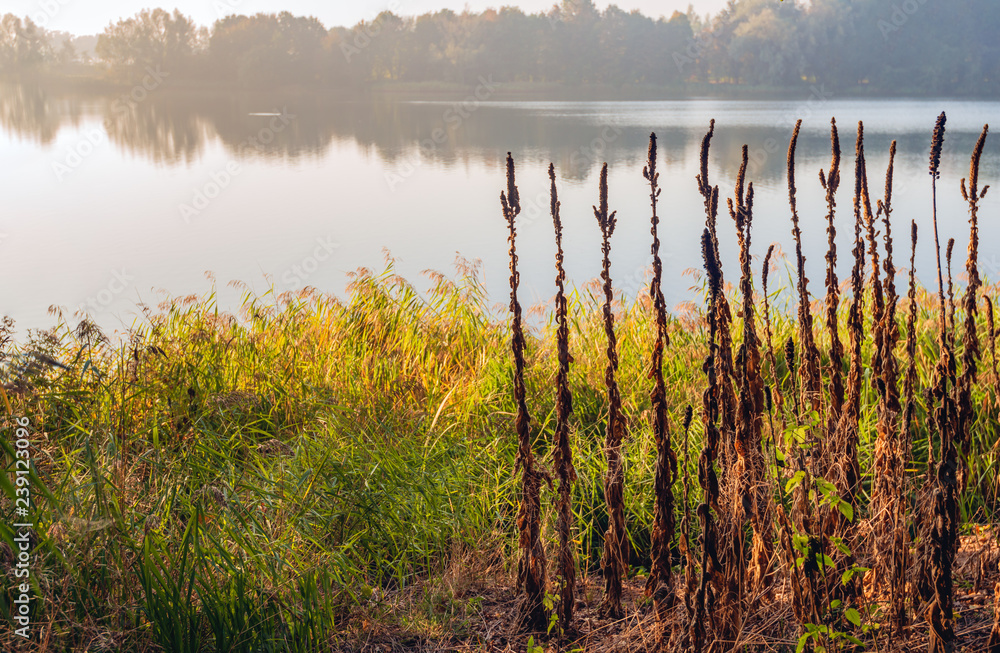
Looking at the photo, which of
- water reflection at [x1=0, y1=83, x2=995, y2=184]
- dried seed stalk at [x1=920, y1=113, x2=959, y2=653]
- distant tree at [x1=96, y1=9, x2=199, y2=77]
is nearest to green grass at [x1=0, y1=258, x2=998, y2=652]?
dried seed stalk at [x1=920, y1=113, x2=959, y2=653]

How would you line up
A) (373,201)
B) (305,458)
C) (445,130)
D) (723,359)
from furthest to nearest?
(445,130), (373,201), (305,458), (723,359)

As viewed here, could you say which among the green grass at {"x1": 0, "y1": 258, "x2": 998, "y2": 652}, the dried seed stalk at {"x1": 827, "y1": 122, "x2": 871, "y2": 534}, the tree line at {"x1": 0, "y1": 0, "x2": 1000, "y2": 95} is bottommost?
the green grass at {"x1": 0, "y1": 258, "x2": 998, "y2": 652}

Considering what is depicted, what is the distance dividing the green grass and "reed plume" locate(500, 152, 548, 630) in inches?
10.6

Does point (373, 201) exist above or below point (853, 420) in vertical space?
above

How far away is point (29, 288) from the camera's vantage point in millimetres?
8977

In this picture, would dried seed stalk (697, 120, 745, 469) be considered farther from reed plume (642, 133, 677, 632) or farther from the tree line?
the tree line

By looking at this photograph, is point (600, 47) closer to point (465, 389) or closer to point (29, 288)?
point (29, 288)

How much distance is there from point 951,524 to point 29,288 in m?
10.1

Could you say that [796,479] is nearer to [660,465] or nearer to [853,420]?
[660,465]

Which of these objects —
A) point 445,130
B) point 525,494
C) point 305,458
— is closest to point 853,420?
point 525,494

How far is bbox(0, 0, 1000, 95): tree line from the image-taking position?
1555 inches

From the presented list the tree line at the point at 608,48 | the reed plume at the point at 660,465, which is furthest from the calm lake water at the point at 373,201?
the tree line at the point at 608,48

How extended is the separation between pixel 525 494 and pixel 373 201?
41.1ft

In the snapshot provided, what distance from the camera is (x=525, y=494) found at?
228 cm
